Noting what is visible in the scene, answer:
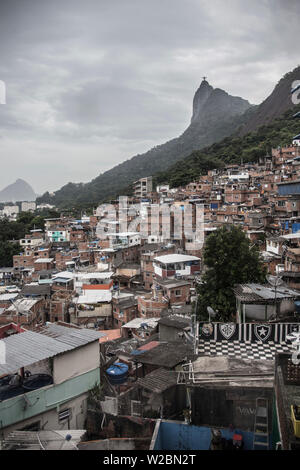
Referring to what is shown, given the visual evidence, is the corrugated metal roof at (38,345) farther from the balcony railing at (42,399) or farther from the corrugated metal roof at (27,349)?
the balcony railing at (42,399)

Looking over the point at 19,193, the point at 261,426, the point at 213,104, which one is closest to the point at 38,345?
the point at 261,426

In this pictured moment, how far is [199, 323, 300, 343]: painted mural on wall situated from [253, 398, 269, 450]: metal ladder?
156cm

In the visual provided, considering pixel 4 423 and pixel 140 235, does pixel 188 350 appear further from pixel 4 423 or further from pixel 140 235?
pixel 140 235

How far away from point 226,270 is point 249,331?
16.8 ft

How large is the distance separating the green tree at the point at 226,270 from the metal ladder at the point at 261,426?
5.93m

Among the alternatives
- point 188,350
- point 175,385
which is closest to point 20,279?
point 188,350

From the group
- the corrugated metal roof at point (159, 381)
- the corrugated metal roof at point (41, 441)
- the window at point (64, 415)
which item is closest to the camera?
the corrugated metal roof at point (41, 441)

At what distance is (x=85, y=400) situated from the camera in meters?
6.32

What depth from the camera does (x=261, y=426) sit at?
4266mm

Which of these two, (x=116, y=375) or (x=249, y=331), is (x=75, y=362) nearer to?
(x=116, y=375)

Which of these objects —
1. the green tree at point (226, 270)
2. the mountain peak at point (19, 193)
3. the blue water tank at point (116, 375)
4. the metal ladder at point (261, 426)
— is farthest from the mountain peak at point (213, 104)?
the metal ladder at point (261, 426)

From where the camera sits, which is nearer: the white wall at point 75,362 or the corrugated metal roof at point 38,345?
the corrugated metal roof at point 38,345

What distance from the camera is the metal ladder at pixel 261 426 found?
4.10 metres

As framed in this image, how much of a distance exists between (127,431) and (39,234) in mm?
36132
